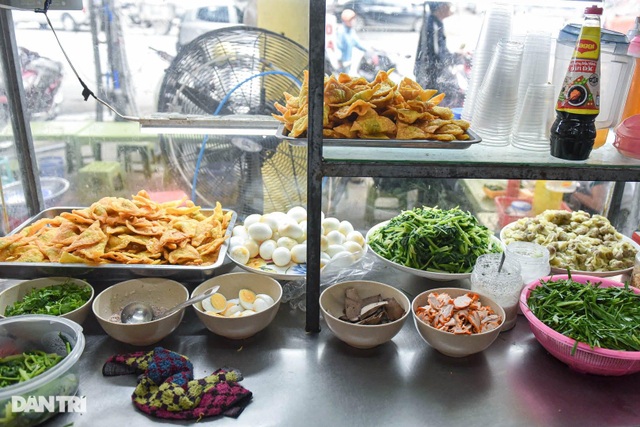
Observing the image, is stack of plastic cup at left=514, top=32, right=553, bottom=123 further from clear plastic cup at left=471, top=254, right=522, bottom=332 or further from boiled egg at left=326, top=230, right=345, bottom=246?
boiled egg at left=326, top=230, right=345, bottom=246

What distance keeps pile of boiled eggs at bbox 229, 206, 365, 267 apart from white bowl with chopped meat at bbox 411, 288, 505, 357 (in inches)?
17.8

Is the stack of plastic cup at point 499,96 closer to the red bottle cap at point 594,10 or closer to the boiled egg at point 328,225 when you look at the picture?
the red bottle cap at point 594,10

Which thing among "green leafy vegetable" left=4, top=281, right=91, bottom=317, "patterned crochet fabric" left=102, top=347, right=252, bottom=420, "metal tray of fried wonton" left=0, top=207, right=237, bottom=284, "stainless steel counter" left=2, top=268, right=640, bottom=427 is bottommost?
"stainless steel counter" left=2, top=268, right=640, bottom=427

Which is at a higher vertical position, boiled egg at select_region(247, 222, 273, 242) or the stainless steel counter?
boiled egg at select_region(247, 222, 273, 242)

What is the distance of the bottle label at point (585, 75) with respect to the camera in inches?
60.2

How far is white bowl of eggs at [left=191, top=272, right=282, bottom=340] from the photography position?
172cm

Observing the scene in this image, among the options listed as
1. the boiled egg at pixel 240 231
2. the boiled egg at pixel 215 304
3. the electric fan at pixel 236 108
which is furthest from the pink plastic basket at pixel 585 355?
the electric fan at pixel 236 108

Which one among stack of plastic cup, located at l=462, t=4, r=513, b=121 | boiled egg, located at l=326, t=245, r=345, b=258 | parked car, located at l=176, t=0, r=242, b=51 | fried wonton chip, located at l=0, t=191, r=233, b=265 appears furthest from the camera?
parked car, located at l=176, t=0, r=242, b=51

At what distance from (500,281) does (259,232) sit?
3.31 ft

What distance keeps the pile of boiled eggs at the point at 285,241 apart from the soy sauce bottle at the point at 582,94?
0.96 meters

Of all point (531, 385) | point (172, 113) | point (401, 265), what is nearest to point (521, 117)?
point (401, 265)

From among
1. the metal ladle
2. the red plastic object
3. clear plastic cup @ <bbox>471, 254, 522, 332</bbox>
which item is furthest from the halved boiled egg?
the red plastic object

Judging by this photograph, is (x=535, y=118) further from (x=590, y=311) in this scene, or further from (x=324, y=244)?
(x=324, y=244)

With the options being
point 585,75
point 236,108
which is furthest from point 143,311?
point 585,75
